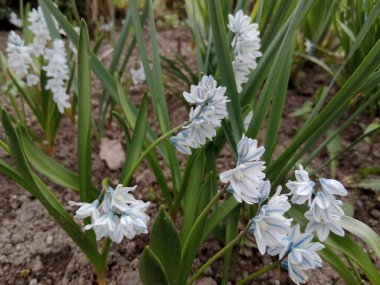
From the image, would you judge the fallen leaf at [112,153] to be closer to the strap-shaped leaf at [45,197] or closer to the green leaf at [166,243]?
the strap-shaped leaf at [45,197]

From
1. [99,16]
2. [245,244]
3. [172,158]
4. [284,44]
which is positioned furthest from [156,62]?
[99,16]

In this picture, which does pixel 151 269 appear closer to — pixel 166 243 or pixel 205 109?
pixel 166 243

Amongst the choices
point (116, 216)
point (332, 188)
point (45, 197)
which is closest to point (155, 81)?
point (45, 197)

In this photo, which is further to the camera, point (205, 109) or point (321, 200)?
point (205, 109)

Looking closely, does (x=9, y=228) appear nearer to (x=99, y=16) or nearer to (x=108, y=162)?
(x=108, y=162)

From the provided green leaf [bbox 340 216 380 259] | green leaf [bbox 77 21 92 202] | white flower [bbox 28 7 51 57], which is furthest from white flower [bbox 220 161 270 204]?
white flower [bbox 28 7 51 57]
